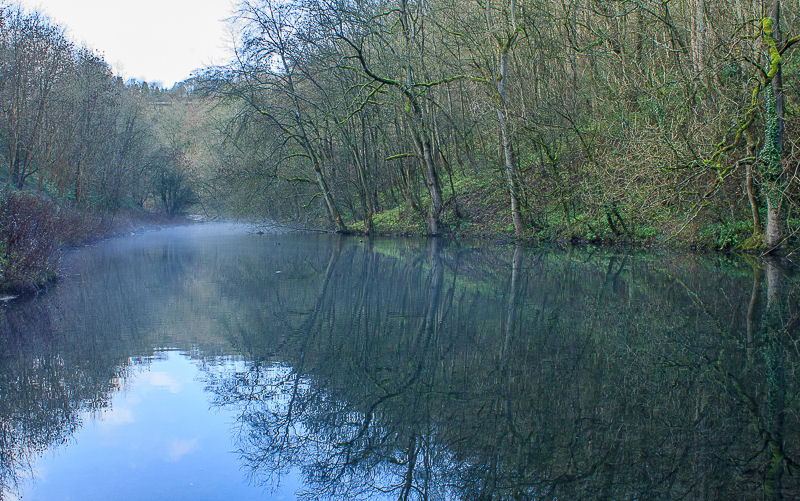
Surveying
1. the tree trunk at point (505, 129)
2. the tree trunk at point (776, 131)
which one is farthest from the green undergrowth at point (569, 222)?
the tree trunk at point (776, 131)

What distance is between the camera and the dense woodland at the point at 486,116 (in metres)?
13.1

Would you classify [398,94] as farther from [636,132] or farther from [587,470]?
[587,470]

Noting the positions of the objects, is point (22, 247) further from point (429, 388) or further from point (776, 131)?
point (776, 131)

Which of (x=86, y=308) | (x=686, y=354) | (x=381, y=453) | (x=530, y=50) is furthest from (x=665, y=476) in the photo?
Answer: (x=530, y=50)

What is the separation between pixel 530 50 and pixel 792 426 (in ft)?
57.9

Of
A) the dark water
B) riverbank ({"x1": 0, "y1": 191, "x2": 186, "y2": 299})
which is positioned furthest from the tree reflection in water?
riverbank ({"x1": 0, "y1": 191, "x2": 186, "y2": 299})

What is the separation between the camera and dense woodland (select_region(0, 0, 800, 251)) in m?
13.1

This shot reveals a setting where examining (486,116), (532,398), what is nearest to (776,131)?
(486,116)

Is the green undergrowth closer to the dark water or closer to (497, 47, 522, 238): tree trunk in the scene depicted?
(497, 47, 522, 238): tree trunk

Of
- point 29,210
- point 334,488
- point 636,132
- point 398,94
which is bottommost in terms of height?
point 334,488

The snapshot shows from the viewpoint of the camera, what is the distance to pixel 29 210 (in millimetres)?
12953

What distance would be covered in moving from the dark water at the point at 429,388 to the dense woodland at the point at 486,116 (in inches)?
156

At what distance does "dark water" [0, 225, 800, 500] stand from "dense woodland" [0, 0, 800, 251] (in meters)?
3.95

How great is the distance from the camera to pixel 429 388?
17.3 ft
